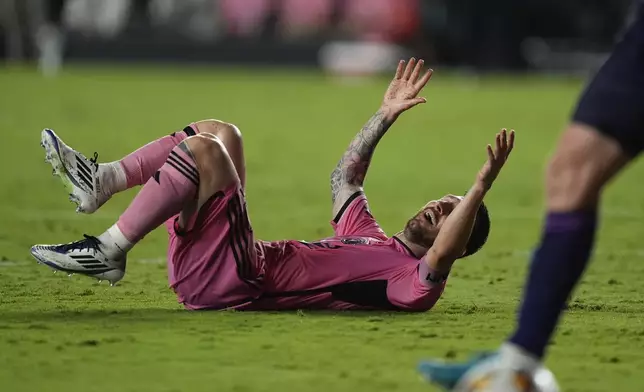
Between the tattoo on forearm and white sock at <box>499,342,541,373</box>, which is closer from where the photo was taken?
white sock at <box>499,342,541,373</box>

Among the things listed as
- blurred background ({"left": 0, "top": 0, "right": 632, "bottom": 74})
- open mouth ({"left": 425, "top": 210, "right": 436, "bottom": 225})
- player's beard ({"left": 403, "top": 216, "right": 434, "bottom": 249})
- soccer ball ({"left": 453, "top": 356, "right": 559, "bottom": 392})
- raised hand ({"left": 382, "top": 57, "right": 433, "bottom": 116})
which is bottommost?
soccer ball ({"left": 453, "top": 356, "right": 559, "bottom": 392})

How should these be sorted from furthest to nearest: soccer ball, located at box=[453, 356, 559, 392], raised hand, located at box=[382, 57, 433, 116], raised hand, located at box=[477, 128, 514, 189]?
raised hand, located at box=[382, 57, 433, 116] < raised hand, located at box=[477, 128, 514, 189] < soccer ball, located at box=[453, 356, 559, 392]

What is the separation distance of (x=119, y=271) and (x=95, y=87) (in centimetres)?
→ 2004

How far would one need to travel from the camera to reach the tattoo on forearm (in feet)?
21.5

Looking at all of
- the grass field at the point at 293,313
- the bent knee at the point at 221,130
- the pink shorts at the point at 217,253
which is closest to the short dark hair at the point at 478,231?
the grass field at the point at 293,313

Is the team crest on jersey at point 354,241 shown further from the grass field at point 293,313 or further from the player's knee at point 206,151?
the player's knee at point 206,151

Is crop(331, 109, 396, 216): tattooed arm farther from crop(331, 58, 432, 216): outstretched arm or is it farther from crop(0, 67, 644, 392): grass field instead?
crop(0, 67, 644, 392): grass field

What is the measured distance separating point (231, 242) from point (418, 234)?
0.85m

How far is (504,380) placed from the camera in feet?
13.1

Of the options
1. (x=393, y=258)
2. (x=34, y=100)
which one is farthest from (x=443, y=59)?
(x=393, y=258)

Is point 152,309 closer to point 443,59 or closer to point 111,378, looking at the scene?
point 111,378

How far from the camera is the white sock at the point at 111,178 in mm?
5965

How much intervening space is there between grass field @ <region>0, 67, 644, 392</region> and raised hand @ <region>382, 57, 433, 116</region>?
931mm

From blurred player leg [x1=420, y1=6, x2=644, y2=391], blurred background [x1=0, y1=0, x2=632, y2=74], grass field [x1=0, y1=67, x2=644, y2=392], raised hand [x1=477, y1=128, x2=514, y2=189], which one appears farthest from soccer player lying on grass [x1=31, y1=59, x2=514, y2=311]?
blurred background [x1=0, y1=0, x2=632, y2=74]
